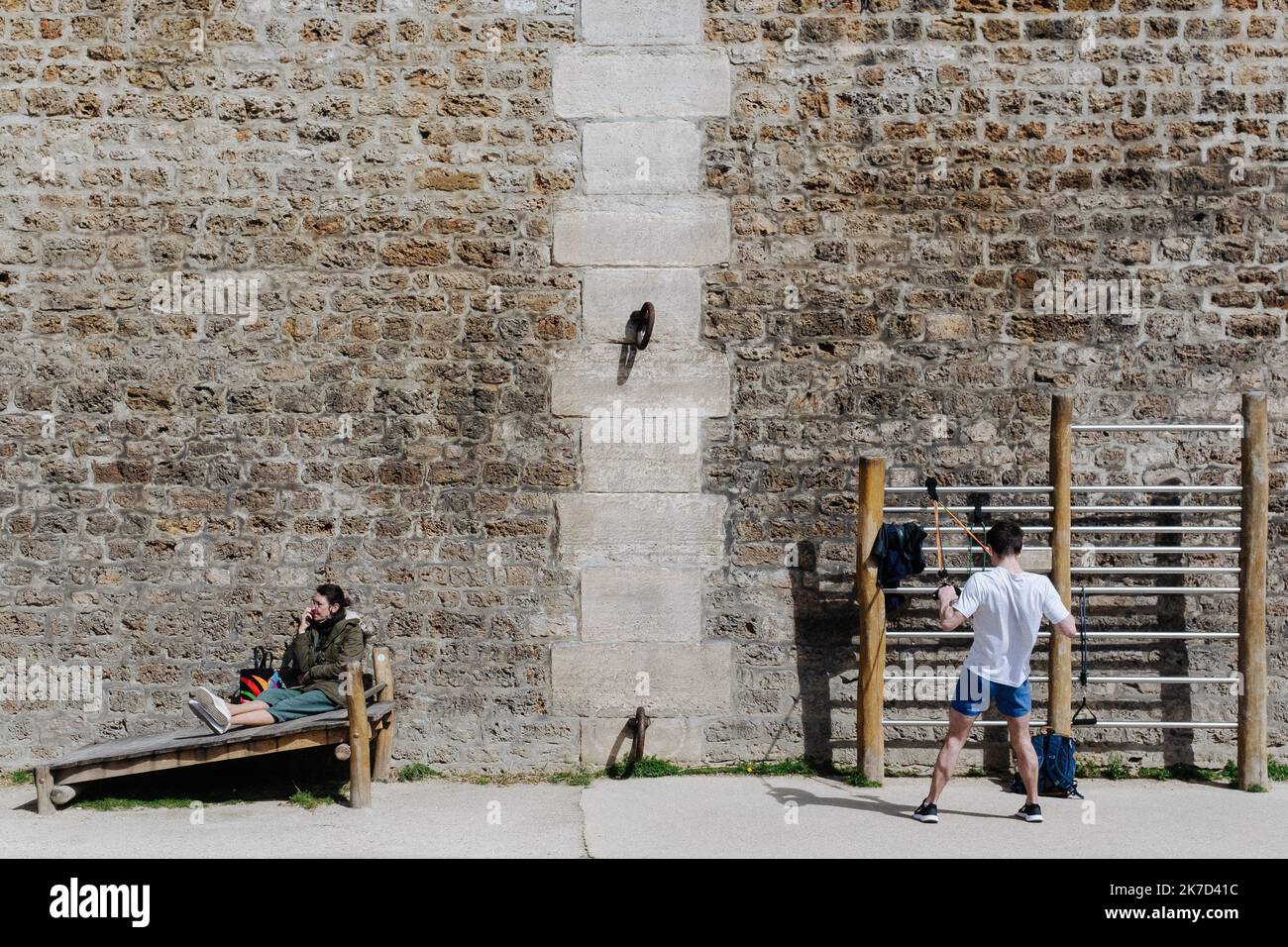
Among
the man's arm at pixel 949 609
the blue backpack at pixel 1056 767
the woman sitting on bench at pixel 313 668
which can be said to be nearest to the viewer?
the man's arm at pixel 949 609

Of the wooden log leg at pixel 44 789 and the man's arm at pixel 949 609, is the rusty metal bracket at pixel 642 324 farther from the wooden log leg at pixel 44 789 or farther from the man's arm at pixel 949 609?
the wooden log leg at pixel 44 789

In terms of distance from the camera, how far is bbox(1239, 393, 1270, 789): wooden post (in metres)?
6.61

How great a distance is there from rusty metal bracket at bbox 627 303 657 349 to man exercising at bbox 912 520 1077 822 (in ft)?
7.06

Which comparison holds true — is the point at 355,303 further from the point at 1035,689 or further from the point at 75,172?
the point at 1035,689

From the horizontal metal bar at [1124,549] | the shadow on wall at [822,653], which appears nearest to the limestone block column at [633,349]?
the shadow on wall at [822,653]

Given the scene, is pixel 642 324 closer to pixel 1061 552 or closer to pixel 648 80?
pixel 648 80

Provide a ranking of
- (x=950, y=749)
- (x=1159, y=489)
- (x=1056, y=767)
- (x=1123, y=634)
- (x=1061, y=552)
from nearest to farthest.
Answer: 1. (x=950, y=749)
2. (x=1056, y=767)
3. (x=1061, y=552)
4. (x=1123, y=634)
5. (x=1159, y=489)

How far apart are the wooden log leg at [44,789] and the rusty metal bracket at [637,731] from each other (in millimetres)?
2971

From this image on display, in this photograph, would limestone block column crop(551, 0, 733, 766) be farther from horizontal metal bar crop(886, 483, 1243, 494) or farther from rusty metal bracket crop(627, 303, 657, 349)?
horizontal metal bar crop(886, 483, 1243, 494)

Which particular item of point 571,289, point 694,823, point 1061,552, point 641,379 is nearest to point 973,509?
point 1061,552

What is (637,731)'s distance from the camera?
6.82 meters

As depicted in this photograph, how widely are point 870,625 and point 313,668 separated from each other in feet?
9.78

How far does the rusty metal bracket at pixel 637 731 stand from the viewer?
22.4 feet

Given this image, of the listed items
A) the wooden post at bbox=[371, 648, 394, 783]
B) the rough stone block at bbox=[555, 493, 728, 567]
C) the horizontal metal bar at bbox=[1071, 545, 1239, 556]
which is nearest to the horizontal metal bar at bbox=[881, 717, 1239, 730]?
the horizontal metal bar at bbox=[1071, 545, 1239, 556]
